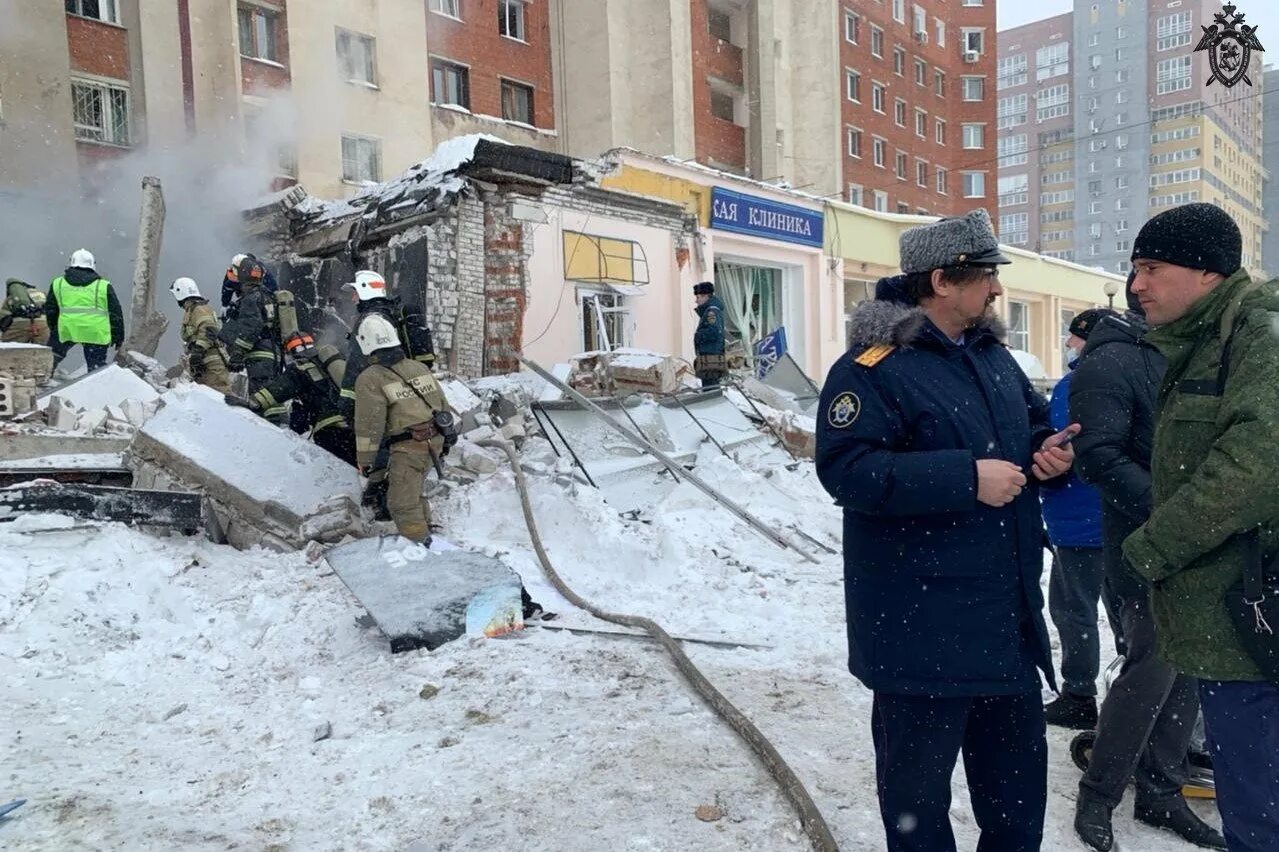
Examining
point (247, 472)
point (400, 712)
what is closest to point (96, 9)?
point (247, 472)

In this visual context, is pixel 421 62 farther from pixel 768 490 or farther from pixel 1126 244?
pixel 1126 244

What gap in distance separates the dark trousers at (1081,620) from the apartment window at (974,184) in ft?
132

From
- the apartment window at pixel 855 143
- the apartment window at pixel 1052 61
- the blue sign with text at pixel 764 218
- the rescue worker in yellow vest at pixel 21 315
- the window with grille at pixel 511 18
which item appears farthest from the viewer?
the apartment window at pixel 1052 61

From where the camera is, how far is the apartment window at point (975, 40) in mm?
39375

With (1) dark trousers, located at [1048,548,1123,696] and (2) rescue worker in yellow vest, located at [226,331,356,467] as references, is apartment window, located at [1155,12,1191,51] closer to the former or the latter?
(2) rescue worker in yellow vest, located at [226,331,356,467]

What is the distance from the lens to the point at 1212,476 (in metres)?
1.84

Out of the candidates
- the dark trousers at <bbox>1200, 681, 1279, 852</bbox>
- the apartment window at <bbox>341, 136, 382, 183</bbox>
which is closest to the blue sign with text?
the apartment window at <bbox>341, 136, 382, 183</bbox>

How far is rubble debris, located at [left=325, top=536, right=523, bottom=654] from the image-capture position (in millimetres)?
4414

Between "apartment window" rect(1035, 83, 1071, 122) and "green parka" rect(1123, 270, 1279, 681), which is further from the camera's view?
"apartment window" rect(1035, 83, 1071, 122)

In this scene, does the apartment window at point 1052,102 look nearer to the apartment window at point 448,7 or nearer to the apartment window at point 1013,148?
the apartment window at point 1013,148

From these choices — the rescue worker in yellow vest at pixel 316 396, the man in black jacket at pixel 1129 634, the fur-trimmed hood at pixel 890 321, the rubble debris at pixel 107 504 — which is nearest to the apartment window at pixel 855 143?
the rescue worker in yellow vest at pixel 316 396

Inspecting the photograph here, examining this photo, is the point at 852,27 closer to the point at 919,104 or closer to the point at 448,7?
the point at 919,104

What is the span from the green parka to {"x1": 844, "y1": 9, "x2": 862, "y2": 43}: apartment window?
113 feet

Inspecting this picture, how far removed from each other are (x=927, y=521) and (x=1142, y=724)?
4.20ft
